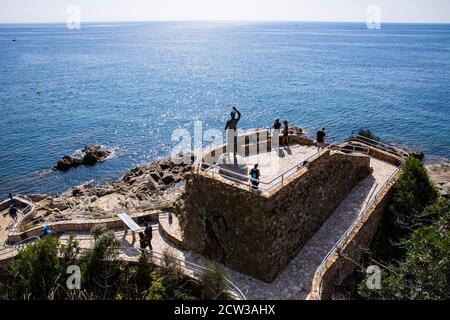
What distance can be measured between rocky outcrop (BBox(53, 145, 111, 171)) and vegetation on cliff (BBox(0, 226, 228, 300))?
27290 millimetres

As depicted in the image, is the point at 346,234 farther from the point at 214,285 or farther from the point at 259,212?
the point at 214,285

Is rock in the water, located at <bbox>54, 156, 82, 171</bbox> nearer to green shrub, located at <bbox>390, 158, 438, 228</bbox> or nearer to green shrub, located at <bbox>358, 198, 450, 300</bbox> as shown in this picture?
green shrub, located at <bbox>390, 158, 438, 228</bbox>

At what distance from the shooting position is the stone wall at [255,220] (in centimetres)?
1577

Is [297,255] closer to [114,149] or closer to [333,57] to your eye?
[114,149]

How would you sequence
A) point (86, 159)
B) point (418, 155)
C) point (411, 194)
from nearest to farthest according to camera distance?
point (411, 194), point (418, 155), point (86, 159)

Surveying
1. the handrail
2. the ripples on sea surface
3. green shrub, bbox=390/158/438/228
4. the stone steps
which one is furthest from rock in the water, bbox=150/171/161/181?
green shrub, bbox=390/158/438/228

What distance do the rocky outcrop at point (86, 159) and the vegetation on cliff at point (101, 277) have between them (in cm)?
2729

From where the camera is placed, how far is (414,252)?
1500 centimetres

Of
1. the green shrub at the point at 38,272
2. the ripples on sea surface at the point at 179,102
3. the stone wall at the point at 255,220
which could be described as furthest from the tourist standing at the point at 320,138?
the ripples on sea surface at the point at 179,102

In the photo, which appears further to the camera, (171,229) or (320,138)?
(320,138)

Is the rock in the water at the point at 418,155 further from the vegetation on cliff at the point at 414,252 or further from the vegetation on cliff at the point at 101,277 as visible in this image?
the vegetation on cliff at the point at 101,277

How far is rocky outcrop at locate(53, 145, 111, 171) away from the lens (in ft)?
139

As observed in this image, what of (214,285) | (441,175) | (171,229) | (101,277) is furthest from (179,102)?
(214,285)

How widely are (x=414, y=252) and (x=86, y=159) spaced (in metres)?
37.7
